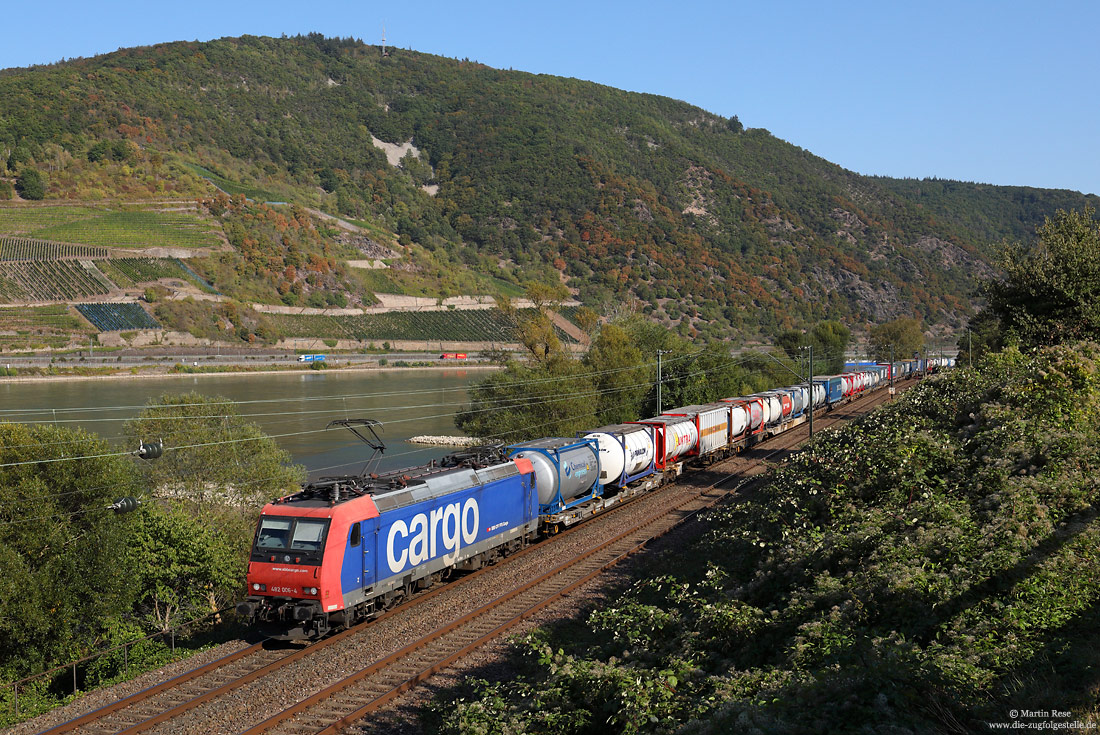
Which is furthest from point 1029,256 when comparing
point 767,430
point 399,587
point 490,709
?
point 490,709

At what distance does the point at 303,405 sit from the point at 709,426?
2576 inches

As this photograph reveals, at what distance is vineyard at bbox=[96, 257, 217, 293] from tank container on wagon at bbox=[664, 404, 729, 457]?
142997 mm

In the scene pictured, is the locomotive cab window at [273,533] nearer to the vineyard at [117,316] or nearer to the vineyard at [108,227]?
the vineyard at [117,316]

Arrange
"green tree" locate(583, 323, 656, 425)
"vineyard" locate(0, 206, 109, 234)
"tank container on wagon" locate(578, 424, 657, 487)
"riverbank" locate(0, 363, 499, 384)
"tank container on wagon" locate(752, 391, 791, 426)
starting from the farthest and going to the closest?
1. "vineyard" locate(0, 206, 109, 234)
2. "riverbank" locate(0, 363, 499, 384)
3. "green tree" locate(583, 323, 656, 425)
4. "tank container on wagon" locate(752, 391, 791, 426)
5. "tank container on wagon" locate(578, 424, 657, 487)

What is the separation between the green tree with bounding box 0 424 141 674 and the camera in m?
28.2

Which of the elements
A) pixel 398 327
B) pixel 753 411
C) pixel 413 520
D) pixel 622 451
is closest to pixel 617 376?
pixel 753 411

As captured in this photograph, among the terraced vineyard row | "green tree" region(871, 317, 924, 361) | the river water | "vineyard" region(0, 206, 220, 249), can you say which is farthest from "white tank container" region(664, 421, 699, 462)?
"vineyard" region(0, 206, 220, 249)

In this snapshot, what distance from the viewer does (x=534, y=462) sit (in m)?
28.9

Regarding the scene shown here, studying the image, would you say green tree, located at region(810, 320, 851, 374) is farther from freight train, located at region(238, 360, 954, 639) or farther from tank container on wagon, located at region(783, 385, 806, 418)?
freight train, located at region(238, 360, 954, 639)

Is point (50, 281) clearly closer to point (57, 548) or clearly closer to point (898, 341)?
point (57, 548)

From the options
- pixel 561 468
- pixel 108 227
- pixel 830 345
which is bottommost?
pixel 561 468

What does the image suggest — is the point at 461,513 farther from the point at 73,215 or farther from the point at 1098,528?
the point at 73,215

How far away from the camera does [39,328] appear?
5359 inches

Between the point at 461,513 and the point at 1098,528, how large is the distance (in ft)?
50.3
